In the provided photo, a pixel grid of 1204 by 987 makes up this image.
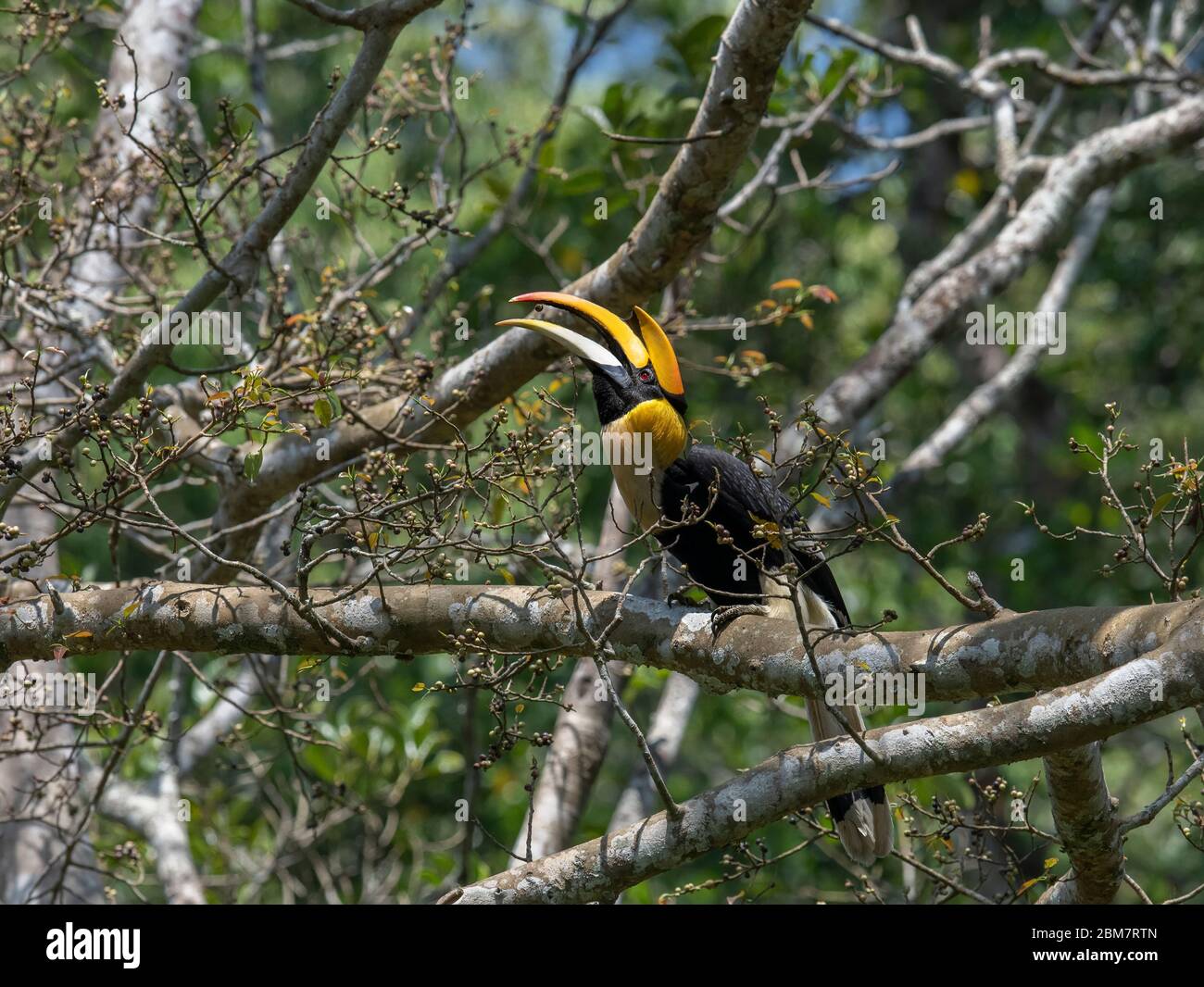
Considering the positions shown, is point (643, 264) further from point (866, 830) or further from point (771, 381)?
point (771, 381)

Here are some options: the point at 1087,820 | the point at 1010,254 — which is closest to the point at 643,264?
the point at 1087,820

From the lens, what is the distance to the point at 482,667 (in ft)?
10.3

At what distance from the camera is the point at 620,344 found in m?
4.38

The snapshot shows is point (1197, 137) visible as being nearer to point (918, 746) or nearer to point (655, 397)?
point (655, 397)

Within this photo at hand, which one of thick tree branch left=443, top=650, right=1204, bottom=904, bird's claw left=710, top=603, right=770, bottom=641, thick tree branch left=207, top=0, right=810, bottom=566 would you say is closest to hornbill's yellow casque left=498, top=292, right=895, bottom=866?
thick tree branch left=207, top=0, right=810, bottom=566

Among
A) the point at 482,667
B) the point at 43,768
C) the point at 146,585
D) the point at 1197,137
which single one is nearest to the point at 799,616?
the point at 482,667

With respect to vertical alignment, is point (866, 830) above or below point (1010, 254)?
below

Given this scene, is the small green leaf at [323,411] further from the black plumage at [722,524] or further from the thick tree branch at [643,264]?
the black plumage at [722,524]

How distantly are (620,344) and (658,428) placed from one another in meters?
0.34

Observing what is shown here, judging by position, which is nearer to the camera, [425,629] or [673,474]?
[425,629]

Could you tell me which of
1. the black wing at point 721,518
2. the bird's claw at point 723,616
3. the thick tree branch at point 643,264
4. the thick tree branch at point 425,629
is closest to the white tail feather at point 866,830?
the black wing at point 721,518

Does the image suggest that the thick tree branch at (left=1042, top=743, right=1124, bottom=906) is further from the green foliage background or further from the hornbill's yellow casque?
the green foliage background

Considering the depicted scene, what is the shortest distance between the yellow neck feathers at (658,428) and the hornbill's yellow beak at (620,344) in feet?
0.34

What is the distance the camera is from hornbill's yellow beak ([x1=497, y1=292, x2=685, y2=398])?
Result: 4121 mm
